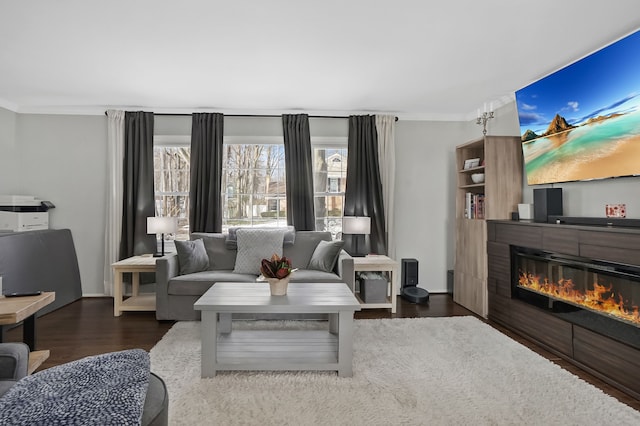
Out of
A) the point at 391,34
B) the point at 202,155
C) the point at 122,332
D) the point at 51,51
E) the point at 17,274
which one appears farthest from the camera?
the point at 202,155

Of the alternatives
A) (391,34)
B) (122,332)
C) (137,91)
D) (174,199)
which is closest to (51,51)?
(137,91)

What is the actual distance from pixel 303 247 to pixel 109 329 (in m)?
2.14

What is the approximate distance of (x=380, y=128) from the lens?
15.9 ft

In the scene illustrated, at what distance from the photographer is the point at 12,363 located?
1.58 metres

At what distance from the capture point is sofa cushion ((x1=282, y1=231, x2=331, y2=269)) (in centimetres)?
430

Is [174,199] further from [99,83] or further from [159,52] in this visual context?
[159,52]

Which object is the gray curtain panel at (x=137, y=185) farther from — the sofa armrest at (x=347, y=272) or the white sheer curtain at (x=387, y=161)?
the white sheer curtain at (x=387, y=161)

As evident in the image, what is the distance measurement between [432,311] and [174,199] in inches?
141

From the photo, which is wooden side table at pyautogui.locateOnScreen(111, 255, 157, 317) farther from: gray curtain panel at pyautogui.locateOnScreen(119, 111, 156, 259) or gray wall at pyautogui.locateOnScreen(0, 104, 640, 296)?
gray wall at pyautogui.locateOnScreen(0, 104, 640, 296)

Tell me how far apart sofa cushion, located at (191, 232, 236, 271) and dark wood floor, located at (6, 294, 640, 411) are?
2.62 ft

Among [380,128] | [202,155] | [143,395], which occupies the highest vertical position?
[380,128]

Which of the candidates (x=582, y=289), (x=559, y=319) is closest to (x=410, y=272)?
(x=559, y=319)

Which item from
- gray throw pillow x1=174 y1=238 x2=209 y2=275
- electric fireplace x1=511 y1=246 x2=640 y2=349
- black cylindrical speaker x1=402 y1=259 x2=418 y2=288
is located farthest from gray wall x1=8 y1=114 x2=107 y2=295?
electric fireplace x1=511 y1=246 x2=640 y2=349

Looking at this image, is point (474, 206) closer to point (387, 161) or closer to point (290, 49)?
point (387, 161)
